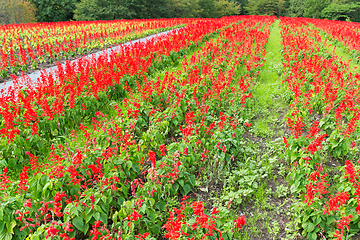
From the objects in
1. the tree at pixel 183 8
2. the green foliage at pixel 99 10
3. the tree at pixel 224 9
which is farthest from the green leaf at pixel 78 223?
the tree at pixel 224 9

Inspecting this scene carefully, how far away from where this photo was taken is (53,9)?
36.0m

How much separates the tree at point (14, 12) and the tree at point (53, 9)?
621cm

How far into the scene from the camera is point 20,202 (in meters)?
2.70

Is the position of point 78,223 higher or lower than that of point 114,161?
lower

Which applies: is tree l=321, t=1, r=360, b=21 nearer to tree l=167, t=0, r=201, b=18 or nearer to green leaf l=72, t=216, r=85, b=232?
tree l=167, t=0, r=201, b=18

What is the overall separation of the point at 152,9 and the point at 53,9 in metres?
17.1

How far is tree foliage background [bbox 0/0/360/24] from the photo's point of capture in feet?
95.9

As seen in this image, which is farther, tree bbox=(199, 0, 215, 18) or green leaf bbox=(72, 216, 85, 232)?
tree bbox=(199, 0, 215, 18)

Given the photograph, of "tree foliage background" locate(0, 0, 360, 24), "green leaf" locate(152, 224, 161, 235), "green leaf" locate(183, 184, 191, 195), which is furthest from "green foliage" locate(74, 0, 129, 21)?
"green leaf" locate(152, 224, 161, 235)

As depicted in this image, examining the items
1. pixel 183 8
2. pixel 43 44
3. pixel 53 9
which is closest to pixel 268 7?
pixel 183 8

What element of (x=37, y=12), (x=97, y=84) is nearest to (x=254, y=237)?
(x=97, y=84)

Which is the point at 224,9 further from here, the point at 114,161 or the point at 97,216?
the point at 97,216

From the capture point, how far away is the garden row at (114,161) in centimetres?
258

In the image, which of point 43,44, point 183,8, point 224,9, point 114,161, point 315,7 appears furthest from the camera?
point 224,9
